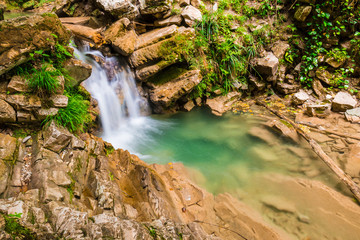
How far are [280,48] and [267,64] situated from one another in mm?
1310

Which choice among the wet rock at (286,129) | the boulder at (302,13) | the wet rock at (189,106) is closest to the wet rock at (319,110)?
the wet rock at (286,129)

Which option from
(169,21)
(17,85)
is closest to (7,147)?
(17,85)

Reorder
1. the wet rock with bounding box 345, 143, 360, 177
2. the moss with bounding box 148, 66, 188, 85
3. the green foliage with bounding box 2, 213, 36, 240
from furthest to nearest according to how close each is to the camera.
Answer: the moss with bounding box 148, 66, 188, 85 → the wet rock with bounding box 345, 143, 360, 177 → the green foliage with bounding box 2, 213, 36, 240

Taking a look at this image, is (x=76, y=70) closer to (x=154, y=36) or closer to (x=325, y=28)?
A: (x=154, y=36)

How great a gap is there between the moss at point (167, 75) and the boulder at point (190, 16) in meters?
1.81

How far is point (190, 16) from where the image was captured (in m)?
6.95

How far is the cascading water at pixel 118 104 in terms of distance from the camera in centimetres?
562

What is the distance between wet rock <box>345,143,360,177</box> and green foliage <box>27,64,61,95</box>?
630 cm

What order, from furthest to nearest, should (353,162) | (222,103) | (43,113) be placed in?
(222,103) → (353,162) → (43,113)

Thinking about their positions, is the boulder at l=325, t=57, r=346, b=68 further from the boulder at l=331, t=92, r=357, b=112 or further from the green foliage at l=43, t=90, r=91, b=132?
the green foliage at l=43, t=90, r=91, b=132

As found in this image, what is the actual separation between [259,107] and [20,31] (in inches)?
282

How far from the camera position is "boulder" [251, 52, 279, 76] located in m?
7.08

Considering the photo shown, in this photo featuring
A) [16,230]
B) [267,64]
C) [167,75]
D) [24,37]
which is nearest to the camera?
[16,230]

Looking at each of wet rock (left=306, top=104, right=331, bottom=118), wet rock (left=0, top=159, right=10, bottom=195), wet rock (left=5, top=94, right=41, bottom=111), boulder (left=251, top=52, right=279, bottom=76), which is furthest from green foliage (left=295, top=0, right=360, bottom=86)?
wet rock (left=0, top=159, right=10, bottom=195)
